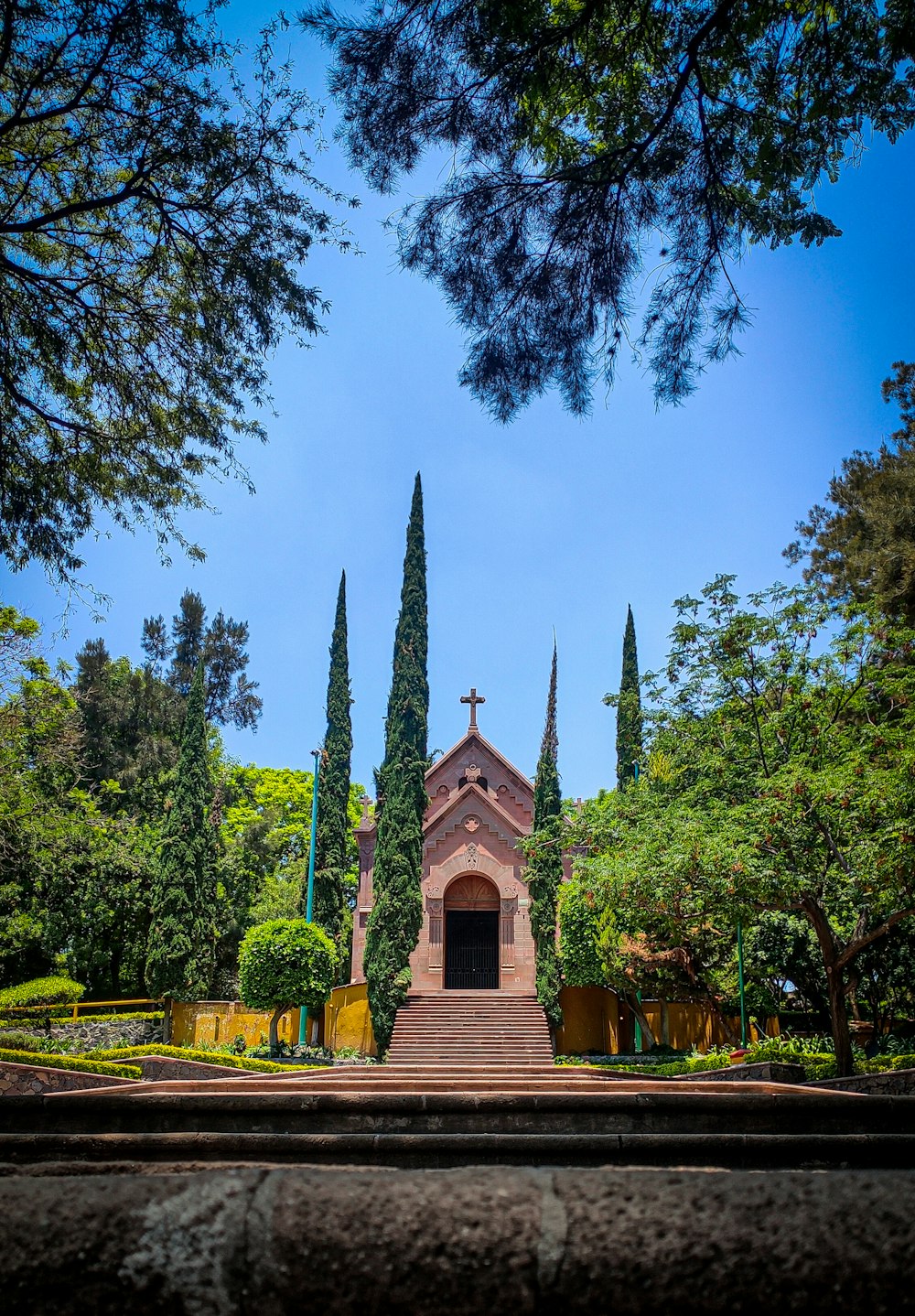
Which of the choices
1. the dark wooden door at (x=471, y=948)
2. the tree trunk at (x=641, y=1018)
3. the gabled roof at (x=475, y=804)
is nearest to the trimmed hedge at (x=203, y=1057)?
the tree trunk at (x=641, y=1018)

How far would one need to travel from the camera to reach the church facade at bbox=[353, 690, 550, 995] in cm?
2809

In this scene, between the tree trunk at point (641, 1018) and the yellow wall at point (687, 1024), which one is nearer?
the tree trunk at point (641, 1018)

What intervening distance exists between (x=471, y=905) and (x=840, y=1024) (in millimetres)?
17520

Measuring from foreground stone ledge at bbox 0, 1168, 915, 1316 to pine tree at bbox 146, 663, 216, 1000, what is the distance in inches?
1118

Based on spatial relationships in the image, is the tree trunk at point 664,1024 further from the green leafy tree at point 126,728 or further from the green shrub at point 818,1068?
the green leafy tree at point 126,728

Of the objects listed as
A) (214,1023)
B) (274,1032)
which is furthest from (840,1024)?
(214,1023)

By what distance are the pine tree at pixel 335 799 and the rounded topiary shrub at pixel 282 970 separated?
20.7 ft

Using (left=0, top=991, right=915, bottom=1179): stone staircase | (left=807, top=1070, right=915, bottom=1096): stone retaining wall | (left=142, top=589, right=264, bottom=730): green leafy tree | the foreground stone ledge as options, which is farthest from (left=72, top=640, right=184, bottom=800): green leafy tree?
the foreground stone ledge

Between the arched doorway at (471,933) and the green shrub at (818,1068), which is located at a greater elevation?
the arched doorway at (471,933)

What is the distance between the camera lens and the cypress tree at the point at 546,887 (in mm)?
25312

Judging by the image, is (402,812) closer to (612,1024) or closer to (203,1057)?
(612,1024)

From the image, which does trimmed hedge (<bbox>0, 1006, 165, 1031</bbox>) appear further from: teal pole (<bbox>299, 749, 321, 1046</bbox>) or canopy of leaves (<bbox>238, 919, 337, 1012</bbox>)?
canopy of leaves (<bbox>238, 919, 337, 1012</bbox>)

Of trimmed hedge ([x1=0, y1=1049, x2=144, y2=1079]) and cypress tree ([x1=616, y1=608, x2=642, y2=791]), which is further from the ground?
cypress tree ([x1=616, y1=608, x2=642, y2=791])

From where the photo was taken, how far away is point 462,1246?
1.35 metres
